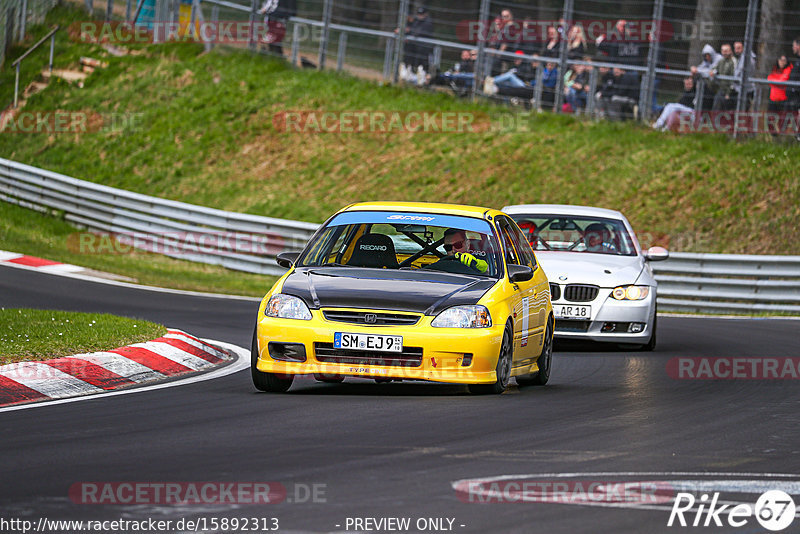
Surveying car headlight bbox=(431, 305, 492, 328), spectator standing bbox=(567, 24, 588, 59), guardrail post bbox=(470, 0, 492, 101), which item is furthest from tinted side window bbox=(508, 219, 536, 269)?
guardrail post bbox=(470, 0, 492, 101)

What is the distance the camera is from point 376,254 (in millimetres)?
10586

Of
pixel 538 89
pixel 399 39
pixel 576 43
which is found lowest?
pixel 538 89

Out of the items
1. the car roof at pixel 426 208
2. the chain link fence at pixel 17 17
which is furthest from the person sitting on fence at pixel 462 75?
the car roof at pixel 426 208

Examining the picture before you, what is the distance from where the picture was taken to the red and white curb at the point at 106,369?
941 cm

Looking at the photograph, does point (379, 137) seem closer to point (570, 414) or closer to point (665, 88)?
point (665, 88)

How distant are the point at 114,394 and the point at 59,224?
1992 cm

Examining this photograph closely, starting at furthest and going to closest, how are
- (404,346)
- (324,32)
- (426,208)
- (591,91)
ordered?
(324,32) < (591,91) < (426,208) < (404,346)

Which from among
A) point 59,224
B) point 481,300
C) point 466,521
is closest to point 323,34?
point 59,224

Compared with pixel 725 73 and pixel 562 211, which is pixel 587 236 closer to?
pixel 562 211

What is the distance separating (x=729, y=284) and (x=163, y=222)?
34.6 feet

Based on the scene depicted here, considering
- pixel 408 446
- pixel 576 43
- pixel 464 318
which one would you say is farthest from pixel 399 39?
pixel 408 446

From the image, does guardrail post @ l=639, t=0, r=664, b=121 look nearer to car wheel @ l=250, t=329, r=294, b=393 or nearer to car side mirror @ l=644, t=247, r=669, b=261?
car side mirror @ l=644, t=247, r=669, b=261

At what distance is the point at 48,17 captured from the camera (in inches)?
1633

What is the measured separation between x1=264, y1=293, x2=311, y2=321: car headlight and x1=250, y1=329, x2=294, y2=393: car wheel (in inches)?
8.0
